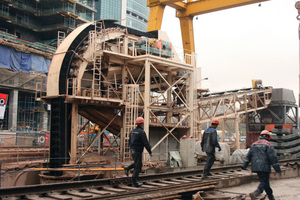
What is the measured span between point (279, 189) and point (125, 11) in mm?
105409

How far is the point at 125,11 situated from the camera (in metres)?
110

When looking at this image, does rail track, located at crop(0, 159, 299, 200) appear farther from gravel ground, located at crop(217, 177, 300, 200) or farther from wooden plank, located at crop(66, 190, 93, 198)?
gravel ground, located at crop(217, 177, 300, 200)

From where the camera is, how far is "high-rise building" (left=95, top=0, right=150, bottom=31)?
97938 mm

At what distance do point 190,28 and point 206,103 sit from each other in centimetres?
816

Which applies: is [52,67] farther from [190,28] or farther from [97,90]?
[190,28]

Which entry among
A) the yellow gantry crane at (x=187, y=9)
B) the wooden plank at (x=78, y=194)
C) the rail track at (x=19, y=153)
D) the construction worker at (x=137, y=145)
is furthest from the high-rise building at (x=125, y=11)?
the wooden plank at (x=78, y=194)

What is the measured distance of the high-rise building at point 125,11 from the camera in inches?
3856

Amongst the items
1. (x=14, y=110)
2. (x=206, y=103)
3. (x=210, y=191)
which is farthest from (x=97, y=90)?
(x=14, y=110)

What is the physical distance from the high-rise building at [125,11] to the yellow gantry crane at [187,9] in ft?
193

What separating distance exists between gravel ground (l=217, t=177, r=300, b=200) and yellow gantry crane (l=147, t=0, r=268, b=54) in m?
18.2

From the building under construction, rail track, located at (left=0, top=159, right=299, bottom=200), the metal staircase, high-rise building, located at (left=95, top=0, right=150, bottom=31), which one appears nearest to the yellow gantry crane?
the building under construction

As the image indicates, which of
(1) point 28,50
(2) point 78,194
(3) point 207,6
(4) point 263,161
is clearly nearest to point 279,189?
(4) point 263,161

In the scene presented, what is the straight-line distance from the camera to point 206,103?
30188 mm

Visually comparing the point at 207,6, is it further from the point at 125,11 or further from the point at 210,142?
the point at 125,11
